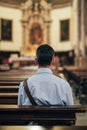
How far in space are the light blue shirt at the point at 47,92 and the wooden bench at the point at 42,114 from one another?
0.20m

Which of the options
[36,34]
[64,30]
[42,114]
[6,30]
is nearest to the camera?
[42,114]

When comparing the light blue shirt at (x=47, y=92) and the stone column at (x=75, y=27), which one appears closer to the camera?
the light blue shirt at (x=47, y=92)

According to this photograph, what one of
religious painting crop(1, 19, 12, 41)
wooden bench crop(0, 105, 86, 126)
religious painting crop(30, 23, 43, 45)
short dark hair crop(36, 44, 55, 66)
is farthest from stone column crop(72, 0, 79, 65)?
wooden bench crop(0, 105, 86, 126)

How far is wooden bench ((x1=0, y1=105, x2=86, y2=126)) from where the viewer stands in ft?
9.69

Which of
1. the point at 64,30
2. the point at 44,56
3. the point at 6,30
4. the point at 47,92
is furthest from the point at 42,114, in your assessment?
the point at 64,30

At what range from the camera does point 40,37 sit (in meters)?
33.2

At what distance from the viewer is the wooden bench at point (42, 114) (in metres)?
2.95

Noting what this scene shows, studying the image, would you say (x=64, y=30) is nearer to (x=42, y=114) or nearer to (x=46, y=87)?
(x=46, y=87)

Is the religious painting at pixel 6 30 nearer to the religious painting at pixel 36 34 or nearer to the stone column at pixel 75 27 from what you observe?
the religious painting at pixel 36 34

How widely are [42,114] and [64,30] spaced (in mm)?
29638

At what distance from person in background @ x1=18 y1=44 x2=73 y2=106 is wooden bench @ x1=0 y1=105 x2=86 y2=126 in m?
0.21

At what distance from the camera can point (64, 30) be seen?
1275 inches

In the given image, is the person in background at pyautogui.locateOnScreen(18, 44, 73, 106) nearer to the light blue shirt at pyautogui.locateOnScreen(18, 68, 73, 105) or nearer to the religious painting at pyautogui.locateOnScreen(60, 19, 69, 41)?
the light blue shirt at pyautogui.locateOnScreen(18, 68, 73, 105)

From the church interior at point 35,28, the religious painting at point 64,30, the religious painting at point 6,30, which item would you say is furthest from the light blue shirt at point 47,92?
the religious painting at point 64,30
